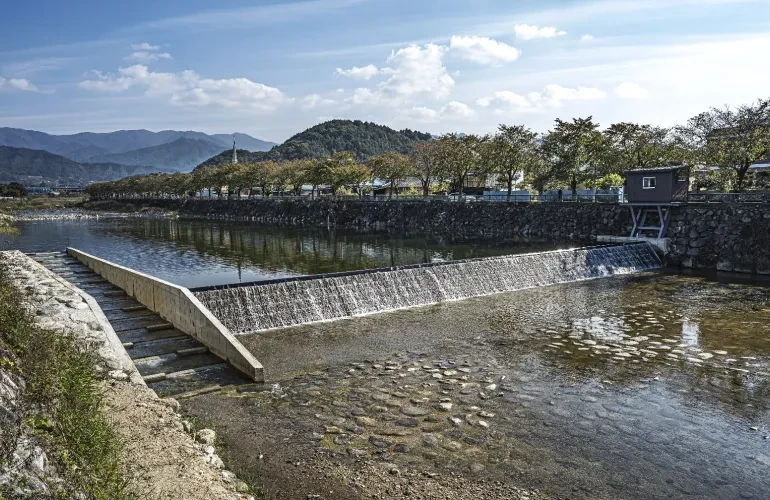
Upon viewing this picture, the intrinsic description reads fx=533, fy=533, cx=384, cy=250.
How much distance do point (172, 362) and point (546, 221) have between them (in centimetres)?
3690

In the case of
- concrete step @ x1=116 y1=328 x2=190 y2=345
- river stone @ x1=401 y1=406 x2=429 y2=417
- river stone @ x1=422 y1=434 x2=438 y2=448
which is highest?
concrete step @ x1=116 y1=328 x2=190 y2=345


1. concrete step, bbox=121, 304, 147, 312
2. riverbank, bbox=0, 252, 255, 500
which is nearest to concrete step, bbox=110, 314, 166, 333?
concrete step, bbox=121, 304, 147, 312

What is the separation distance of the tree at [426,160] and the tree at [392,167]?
4.00 feet

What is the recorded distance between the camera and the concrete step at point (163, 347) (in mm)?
14117

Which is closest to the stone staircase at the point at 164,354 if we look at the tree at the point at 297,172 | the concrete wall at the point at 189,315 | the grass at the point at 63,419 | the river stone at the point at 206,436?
the concrete wall at the point at 189,315

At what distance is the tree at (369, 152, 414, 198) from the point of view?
6412cm

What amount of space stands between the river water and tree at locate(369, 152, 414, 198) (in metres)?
43.0

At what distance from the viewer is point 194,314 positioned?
591 inches

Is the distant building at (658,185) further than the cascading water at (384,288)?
Yes

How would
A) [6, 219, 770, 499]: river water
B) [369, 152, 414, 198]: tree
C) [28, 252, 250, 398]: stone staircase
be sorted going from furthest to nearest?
[369, 152, 414, 198]: tree, [28, 252, 250, 398]: stone staircase, [6, 219, 770, 499]: river water

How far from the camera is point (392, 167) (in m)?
64.5

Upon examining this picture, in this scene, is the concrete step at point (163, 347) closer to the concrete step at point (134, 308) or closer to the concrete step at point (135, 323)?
the concrete step at point (135, 323)

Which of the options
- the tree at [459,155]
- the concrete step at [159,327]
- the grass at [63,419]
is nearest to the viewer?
the grass at [63,419]

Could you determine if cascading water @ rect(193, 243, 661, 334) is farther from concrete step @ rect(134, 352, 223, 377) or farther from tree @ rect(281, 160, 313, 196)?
tree @ rect(281, 160, 313, 196)
